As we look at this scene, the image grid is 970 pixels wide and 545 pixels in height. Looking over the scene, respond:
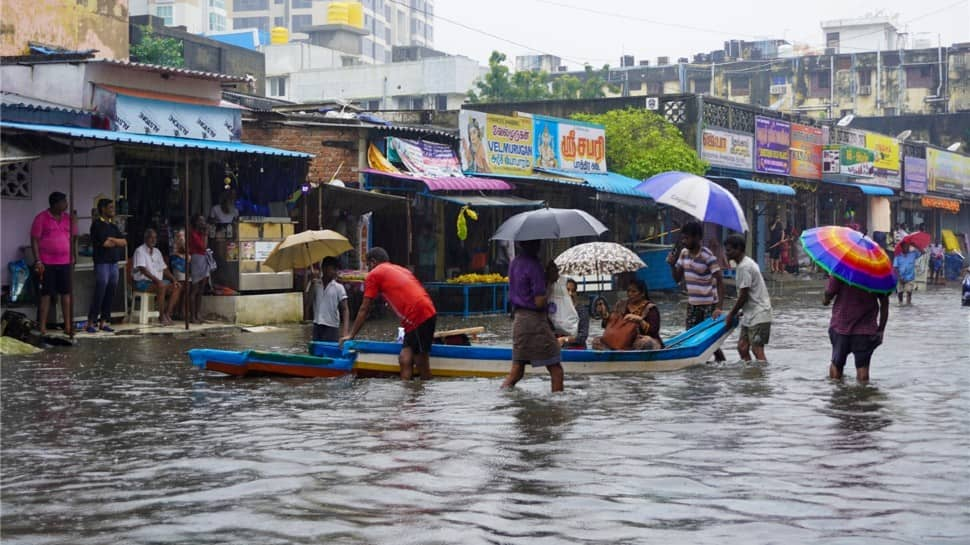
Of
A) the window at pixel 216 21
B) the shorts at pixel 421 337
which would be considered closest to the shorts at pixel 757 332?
the shorts at pixel 421 337

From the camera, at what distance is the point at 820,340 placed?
1825cm

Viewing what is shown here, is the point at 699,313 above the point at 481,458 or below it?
above

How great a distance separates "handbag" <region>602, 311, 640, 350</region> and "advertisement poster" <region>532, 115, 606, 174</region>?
582 inches

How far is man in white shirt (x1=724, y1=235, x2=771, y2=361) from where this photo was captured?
13.3 metres

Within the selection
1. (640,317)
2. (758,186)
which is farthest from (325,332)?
(758,186)

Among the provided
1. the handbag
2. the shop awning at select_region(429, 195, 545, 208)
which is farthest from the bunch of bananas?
the handbag

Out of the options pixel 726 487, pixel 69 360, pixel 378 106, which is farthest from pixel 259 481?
pixel 378 106

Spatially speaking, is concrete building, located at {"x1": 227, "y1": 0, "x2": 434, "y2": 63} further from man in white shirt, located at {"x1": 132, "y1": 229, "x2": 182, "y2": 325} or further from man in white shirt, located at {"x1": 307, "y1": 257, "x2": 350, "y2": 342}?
man in white shirt, located at {"x1": 307, "y1": 257, "x2": 350, "y2": 342}

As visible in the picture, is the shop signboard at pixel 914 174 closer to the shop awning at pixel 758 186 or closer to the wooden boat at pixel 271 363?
the shop awning at pixel 758 186

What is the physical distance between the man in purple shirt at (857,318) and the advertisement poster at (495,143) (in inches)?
541

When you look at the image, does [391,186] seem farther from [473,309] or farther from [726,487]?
[726,487]

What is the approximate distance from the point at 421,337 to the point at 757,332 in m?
3.80

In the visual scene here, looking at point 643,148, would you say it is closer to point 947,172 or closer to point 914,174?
point 914,174

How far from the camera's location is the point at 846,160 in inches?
1716
